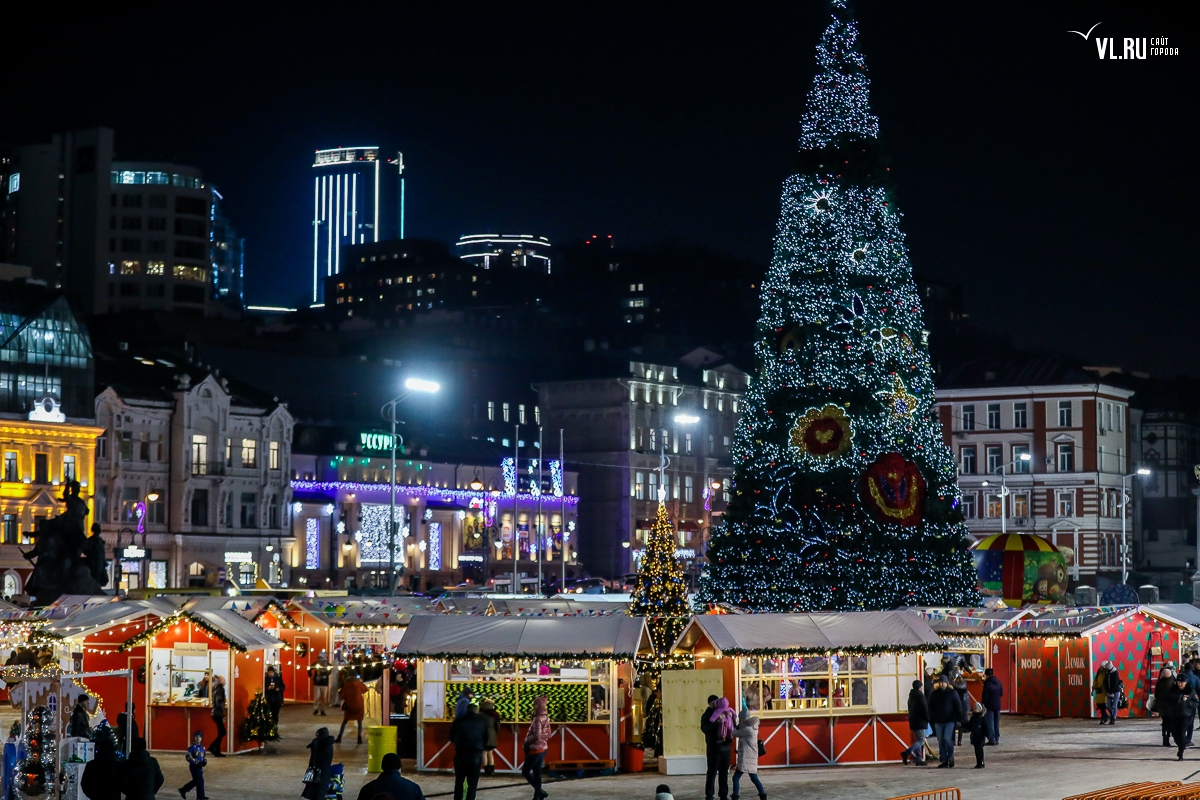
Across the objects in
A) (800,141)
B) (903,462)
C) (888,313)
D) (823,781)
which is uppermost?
(800,141)

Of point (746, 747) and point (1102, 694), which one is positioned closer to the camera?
point (746, 747)

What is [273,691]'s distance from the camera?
3312cm

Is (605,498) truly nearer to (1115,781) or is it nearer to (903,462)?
(903,462)

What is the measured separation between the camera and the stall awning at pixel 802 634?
29266 mm

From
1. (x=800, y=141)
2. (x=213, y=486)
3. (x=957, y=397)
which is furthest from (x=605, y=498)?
(x=800, y=141)

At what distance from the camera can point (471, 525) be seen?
362 feet

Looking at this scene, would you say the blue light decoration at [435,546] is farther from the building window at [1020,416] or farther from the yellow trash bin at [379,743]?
the yellow trash bin at [379,743]

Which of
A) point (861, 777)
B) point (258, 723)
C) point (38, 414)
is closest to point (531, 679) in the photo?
point (861, 777)

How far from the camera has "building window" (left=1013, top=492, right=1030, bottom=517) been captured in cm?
10506

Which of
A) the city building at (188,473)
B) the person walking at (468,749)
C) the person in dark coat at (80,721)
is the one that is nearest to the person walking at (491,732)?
the person walking at (468,749)

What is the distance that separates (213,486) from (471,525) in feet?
66.9

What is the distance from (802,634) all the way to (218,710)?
10.3 metres

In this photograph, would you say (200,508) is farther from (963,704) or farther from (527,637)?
(963,704)

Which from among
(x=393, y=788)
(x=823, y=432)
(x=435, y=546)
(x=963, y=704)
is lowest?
(x=963, y=704)
